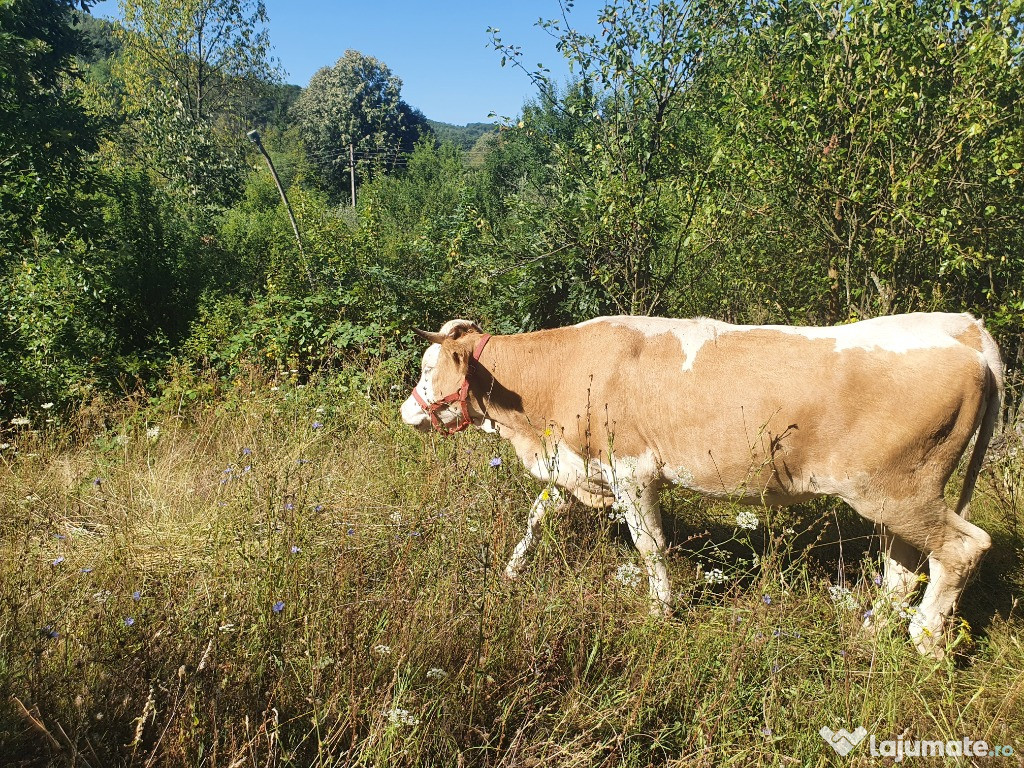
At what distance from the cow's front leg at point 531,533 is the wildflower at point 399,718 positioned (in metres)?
0.84

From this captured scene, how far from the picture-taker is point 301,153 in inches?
1581

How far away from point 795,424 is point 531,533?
145cm

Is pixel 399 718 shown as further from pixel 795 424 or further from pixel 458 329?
pixel 458 329

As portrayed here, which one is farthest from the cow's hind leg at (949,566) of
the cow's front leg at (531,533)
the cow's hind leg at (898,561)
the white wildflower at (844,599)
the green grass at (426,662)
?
the cow's front leg at (531,533)

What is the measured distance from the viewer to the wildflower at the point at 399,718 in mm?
1938

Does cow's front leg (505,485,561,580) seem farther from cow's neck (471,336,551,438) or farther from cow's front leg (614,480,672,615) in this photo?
cow's neck (471,336,551,438)

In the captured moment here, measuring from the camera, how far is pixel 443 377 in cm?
426

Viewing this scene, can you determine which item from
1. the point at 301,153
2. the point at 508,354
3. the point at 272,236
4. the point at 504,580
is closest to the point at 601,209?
the point at 508,354

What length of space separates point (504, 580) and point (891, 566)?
230cm

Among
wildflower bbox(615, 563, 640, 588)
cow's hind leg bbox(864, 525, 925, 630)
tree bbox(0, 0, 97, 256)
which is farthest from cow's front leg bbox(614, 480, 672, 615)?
tree bbox(0, 0, 97, 256)

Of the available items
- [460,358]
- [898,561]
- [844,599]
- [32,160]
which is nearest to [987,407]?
[898,561]

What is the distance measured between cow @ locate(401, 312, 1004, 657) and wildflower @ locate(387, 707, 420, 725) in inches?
37.6

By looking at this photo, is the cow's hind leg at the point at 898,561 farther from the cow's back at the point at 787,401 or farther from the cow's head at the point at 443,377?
the cow's head at the point at 443,377

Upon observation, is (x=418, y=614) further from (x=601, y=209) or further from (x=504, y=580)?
(x=601, y=209)
